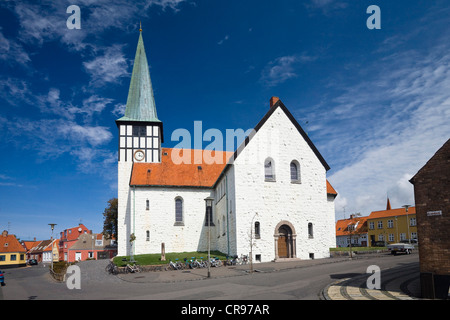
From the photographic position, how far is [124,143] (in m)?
43.8

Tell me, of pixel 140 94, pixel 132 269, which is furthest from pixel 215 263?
pixel 140 94

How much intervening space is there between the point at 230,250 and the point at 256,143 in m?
9.84

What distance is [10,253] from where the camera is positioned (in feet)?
210

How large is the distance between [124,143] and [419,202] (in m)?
36.6

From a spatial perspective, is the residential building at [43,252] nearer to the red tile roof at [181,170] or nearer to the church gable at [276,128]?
the red tile roof at [181,170]

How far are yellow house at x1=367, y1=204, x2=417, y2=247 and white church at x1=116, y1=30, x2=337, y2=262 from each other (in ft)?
110

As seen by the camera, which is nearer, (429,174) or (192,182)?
(429,174)

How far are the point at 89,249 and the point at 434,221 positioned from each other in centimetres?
7255

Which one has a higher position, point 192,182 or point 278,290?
point 192,182

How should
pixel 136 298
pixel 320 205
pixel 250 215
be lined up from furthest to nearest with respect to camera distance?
pixel 320 205 < pixel 250 215 < pixel 136 298

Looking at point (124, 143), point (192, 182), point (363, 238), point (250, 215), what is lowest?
point (363, 238)

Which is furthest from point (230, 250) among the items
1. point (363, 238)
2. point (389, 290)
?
point (363, 238)

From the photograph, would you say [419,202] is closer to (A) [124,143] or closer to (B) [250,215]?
(B) [250,215]

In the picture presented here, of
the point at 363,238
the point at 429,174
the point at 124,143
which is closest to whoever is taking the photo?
the point at 429,174
